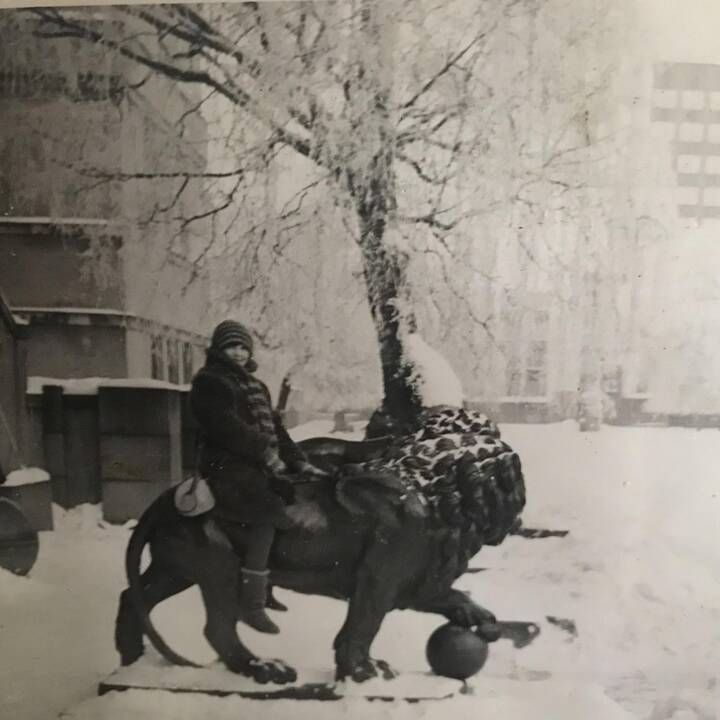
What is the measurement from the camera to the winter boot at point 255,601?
5.30 feet

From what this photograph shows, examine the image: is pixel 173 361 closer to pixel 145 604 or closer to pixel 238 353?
pixel 238 353

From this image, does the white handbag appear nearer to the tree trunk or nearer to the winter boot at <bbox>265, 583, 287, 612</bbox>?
the winter boot at <bbox>265, 583, 287, 612</bbox>

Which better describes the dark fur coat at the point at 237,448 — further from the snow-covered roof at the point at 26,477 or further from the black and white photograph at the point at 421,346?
the snow-covered roof at the point at 26,477

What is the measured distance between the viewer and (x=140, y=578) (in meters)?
1.67

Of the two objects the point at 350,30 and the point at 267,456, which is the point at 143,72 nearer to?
the point at 350,30

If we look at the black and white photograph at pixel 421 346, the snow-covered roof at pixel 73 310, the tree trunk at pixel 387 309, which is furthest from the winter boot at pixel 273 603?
the snow-covered roof at pixel 73 310

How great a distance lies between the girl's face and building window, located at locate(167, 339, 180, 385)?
0.10m

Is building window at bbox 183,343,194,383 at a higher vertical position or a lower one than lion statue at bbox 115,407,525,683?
higher

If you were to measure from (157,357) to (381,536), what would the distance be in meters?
0.60

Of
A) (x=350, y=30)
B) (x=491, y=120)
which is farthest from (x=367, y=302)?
(x=350, y=30)

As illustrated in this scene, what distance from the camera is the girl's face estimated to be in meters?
1.63

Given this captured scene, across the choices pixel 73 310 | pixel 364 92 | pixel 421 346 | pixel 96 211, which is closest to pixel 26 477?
pixel 73 310

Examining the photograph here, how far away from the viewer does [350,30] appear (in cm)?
160

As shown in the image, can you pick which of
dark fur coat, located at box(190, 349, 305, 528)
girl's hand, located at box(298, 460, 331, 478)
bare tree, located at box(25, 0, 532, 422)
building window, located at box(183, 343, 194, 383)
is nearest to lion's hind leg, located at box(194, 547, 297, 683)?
dark fur coat, located at box(190, 349, 305, 528)
